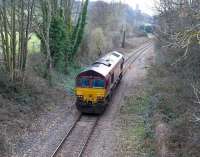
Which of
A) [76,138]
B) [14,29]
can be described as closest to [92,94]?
[76,138]

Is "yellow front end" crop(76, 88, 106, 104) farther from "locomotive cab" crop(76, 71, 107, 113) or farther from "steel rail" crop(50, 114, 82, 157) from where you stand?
"steel rail" crop(50, 114, 82, 157)

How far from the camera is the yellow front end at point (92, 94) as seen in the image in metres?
21.5

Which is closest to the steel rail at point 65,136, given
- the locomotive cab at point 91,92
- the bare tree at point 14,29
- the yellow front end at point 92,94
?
the locomotive cab at point 91,92

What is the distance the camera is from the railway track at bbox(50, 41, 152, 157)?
622 inches

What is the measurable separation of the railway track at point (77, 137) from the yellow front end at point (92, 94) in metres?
1.05

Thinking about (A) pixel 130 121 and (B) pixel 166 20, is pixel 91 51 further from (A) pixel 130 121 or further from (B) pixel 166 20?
(A) pixel 130 121

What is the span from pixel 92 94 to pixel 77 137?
14.1 feet

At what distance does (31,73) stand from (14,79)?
3786 millimetres

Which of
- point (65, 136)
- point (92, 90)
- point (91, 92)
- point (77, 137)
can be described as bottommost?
point (77, 137)

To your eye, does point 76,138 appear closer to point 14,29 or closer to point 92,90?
point 92,90

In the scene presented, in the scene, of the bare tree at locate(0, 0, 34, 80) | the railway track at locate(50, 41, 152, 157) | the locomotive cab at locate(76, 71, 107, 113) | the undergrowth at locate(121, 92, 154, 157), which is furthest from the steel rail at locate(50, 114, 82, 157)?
the bare tree at locate(0, 0, 34, 80)

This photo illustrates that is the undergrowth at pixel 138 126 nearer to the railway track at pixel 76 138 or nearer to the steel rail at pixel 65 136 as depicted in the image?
the railway track at pixel 76 138

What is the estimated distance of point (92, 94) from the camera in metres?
21.6

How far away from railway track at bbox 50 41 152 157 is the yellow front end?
1.05 meters
